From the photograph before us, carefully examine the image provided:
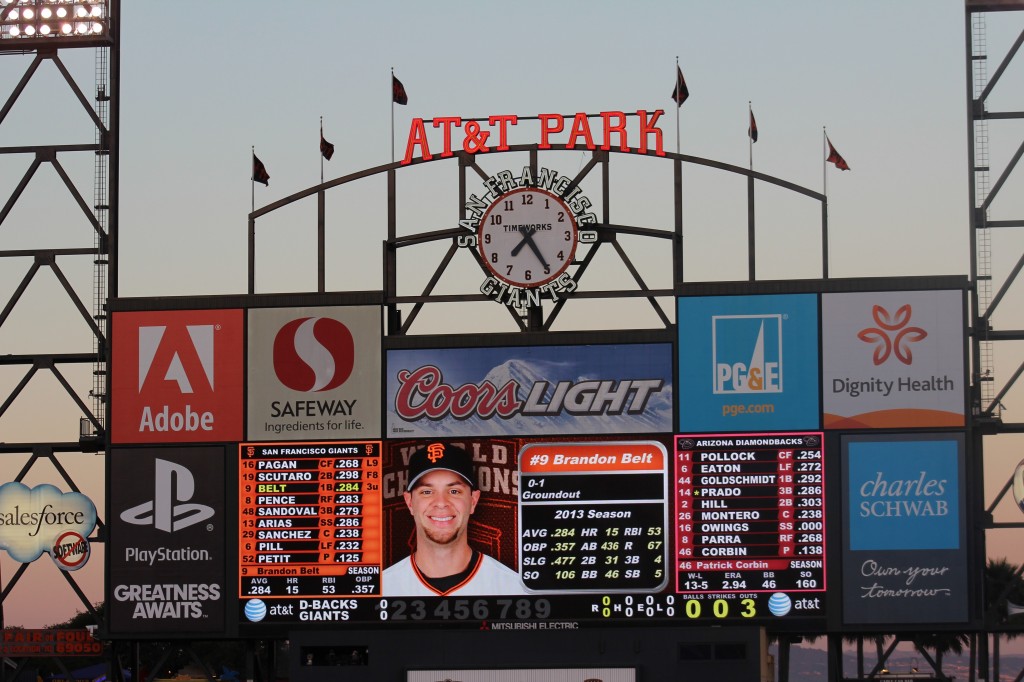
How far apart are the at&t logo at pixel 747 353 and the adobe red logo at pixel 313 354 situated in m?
7.48

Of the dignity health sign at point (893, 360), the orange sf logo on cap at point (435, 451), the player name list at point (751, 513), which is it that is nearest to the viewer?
the player name list at point (751, 513)

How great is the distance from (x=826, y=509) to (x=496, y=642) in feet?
22.8

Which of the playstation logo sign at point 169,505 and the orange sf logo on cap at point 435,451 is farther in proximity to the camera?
the playstation logo sign at point 169,505

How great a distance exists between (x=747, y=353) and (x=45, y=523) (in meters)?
15.6

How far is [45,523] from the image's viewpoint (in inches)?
1464

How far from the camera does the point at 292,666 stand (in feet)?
111

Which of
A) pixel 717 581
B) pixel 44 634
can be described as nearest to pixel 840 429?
pixel 717 581

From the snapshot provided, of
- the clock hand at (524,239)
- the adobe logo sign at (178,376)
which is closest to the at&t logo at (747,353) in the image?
the clock hand at (524,239)

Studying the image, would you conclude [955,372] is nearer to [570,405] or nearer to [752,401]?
[752,401]

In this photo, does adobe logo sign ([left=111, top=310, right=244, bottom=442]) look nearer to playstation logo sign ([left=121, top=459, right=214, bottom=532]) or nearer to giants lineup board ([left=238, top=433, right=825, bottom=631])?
playstation logo sign ([left=121, top=459, right=214, bottom=532])

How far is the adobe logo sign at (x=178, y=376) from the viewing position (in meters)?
35.3

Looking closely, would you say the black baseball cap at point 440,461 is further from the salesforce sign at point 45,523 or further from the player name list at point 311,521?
the salesforce sign at point 45,523

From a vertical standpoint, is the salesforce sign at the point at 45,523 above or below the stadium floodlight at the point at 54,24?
below

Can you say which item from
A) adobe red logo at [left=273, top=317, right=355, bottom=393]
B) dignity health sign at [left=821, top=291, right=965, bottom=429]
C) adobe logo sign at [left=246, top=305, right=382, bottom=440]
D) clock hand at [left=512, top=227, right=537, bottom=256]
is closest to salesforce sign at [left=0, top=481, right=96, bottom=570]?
adobe logo sign at [left=246, top=305, right=382, bottom=440]
